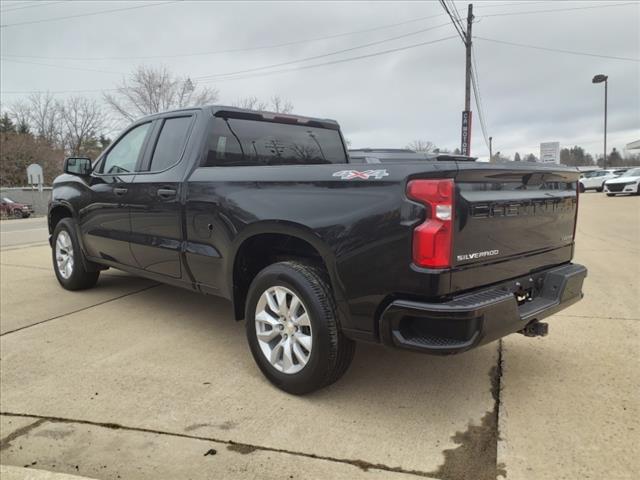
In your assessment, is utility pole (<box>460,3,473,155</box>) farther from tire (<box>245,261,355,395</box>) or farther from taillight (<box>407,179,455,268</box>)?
taillight (<box>407,179,455,268</box>)

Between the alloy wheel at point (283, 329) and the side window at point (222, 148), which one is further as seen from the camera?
the side window at point (222, 148)

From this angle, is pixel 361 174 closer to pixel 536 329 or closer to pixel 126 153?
pixel 536 329

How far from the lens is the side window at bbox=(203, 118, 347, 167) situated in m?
Result: 4.09

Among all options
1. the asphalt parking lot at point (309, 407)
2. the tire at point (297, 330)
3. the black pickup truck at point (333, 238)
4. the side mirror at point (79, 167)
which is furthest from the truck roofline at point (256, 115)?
the asphalt parking lot at point (309, 407)

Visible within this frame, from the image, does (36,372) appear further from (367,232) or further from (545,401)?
(545,401)

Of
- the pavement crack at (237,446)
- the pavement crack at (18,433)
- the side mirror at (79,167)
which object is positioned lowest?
the pavement crack at (18,433)

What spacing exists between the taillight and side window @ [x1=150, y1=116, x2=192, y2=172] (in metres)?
2.35

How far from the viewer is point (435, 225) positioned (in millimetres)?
2588

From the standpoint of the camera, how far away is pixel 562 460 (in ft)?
8.37

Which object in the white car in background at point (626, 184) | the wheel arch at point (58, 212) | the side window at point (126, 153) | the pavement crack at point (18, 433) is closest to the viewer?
the pavement crack at point (18, 433)

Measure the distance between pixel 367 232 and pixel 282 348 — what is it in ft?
3.44

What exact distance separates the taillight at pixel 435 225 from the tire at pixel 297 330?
2.33ft

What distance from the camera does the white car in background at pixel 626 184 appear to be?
27.0 m

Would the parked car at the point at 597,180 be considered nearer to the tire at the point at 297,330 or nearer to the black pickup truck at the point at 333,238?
the black pickup truck at the point at 333,238
